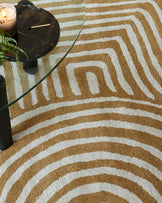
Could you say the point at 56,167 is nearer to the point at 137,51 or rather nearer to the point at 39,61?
the point at 39,61

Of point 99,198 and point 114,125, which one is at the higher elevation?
point 114,125

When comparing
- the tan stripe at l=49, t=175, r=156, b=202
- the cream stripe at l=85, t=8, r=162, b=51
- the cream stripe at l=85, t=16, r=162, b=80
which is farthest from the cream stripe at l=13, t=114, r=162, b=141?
the cream stripe at l=85, t=8, r=162, b=51

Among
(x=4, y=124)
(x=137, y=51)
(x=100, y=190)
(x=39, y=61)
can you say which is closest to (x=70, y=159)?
(x=100, y=190)

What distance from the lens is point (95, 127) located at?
1.20 m

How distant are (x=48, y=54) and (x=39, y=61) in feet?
0.13

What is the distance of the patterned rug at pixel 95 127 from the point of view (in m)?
1.05

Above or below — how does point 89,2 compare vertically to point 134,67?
above

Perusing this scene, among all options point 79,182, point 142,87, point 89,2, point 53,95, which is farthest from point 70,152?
point 89,2

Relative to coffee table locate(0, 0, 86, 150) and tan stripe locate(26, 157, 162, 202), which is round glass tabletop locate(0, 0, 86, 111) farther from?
tan stripe locate(26, 157, 162, 202)

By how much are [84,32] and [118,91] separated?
392 millimetres

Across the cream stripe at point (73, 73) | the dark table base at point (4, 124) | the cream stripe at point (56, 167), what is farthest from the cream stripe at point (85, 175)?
the cream stripe at point (73, 73)

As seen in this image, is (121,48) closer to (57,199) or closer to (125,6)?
(125,6)

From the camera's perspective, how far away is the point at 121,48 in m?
1.46

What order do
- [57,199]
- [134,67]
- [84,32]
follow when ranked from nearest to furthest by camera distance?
[57,199], [134,67], [84,32]
